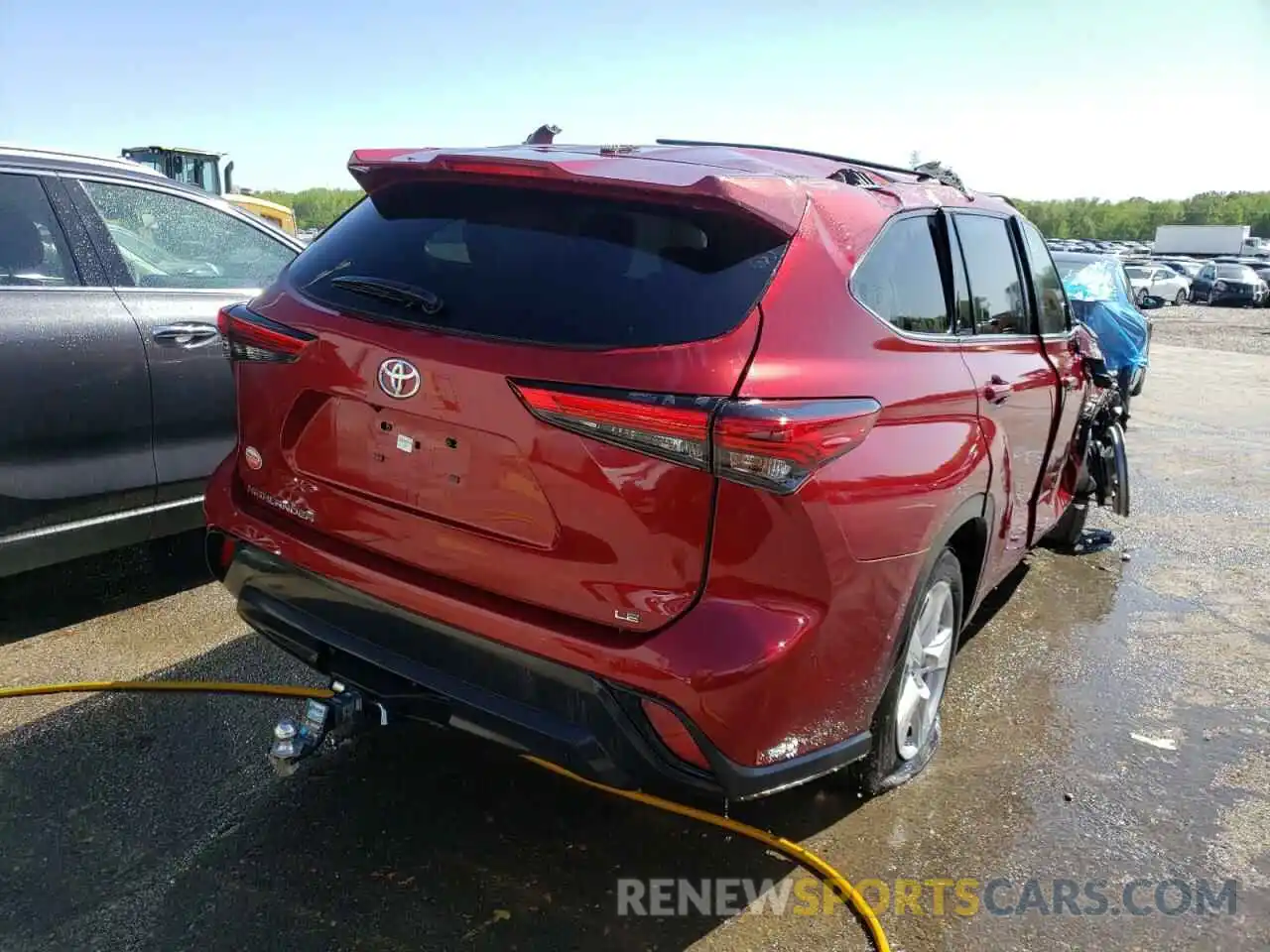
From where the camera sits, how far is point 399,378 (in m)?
2.31

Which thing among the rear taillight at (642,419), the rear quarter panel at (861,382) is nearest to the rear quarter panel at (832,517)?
the rear quarter panel at (861,382)

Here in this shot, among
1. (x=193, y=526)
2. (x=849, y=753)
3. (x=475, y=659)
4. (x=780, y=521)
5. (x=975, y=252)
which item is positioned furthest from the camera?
(x=193, y=526)

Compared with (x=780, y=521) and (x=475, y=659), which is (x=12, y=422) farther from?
(x=780, y=521)

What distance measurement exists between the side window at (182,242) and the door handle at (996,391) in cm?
322

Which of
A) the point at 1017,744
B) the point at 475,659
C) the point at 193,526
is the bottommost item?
the point at 1017,744

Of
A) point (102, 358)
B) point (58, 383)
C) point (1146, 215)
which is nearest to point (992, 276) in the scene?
point (102, 358)

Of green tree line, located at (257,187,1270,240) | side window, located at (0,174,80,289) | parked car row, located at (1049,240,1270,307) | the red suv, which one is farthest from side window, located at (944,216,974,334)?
green tree line, located at (257,187,1270,240)

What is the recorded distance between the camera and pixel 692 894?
103 inches

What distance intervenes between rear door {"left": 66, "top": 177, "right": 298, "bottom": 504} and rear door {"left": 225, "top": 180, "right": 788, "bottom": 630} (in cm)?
154

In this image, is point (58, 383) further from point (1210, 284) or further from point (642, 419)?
point (1210, 284)

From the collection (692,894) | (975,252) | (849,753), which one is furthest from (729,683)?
(975,252)

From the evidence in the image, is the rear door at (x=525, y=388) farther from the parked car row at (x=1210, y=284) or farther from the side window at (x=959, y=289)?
the parked car row at (x=1210, y=284)

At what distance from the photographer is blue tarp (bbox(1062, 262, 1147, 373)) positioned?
9.74m

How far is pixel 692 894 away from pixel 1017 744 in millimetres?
1504
